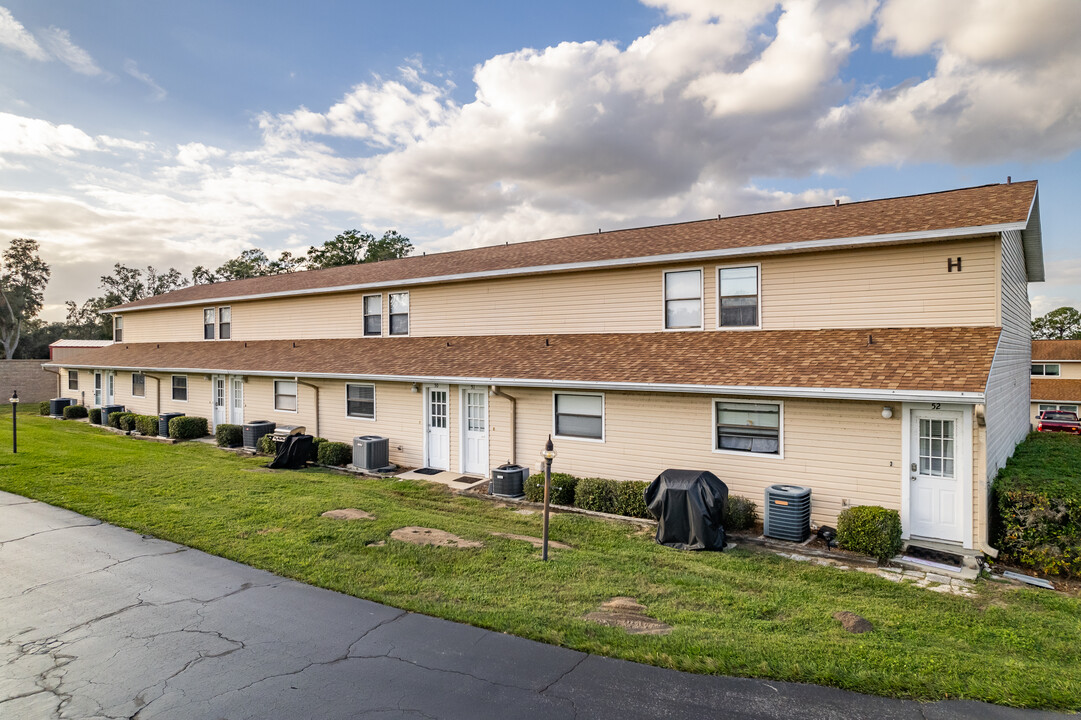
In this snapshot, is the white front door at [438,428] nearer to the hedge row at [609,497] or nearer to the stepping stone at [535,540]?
the hedge row at [609,497]

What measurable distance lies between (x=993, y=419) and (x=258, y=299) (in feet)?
75.4

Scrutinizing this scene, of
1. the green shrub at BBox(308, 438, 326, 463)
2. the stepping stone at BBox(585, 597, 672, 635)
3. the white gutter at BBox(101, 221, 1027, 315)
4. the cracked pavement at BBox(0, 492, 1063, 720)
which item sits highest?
the white gutter at BBox(101, 221, 1027, 315)

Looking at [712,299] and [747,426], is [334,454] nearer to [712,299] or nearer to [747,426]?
[712,299]

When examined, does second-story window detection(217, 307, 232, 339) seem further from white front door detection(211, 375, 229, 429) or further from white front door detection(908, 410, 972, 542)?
white front door detection(908, 410, 972, 542)

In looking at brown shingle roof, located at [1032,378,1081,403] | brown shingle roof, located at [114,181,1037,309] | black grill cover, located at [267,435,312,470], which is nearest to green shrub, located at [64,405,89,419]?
brown shingle roof, located at [114,181,1037,309]

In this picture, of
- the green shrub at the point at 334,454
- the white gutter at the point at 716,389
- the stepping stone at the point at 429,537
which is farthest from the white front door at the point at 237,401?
the stepping stone at the point at 429,537

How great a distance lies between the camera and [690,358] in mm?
11836

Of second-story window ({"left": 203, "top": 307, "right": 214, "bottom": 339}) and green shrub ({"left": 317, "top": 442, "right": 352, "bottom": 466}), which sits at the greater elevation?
second-story window ({"left": 203, "top": 307, "right": 214, "bottom": 339})

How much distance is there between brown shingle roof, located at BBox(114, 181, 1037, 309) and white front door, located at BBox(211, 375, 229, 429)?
400cm

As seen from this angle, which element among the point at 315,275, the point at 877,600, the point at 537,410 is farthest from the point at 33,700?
the point at 315,275

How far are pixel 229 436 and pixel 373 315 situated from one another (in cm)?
661

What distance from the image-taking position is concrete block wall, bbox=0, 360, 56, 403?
35719 millimetres

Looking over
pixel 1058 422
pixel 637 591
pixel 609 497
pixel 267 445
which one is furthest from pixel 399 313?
pixel 1058 422

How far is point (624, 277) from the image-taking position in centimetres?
→ 1394
